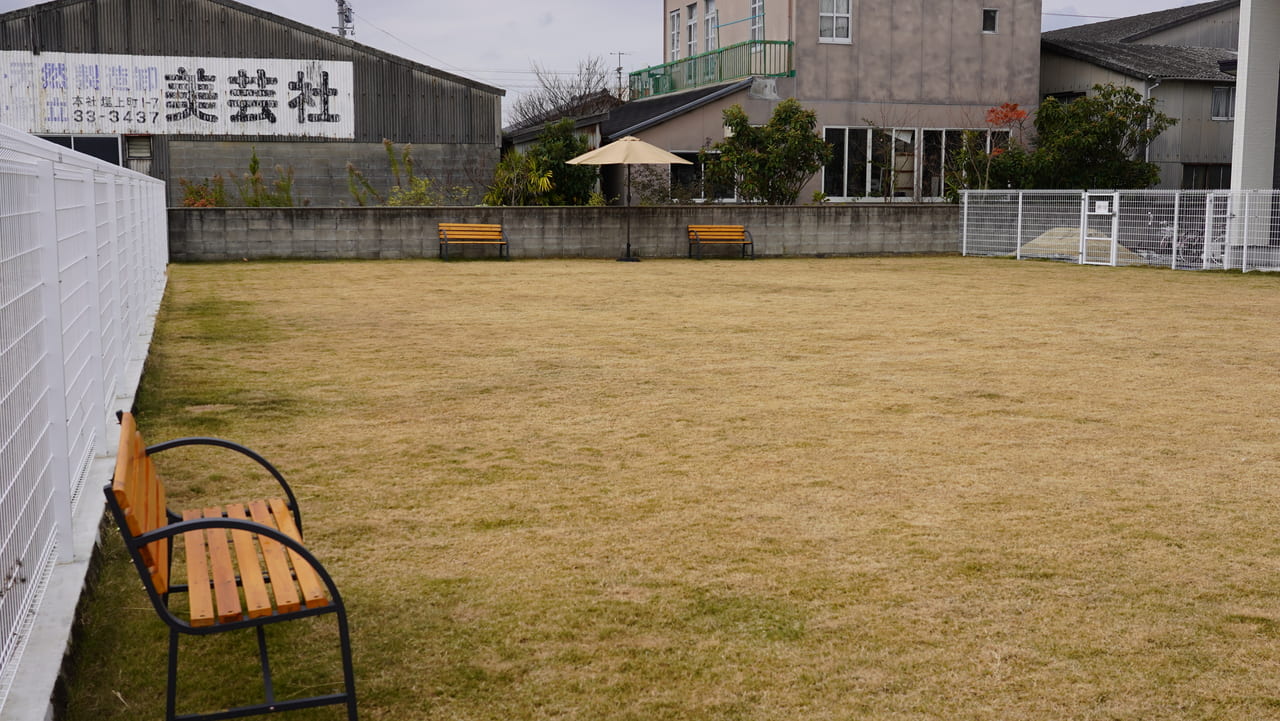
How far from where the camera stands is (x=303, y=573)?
3518 millimetres

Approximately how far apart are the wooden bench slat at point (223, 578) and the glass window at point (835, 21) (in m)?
29.1

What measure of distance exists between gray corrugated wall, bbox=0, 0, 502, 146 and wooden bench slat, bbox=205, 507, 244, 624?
28.0 m

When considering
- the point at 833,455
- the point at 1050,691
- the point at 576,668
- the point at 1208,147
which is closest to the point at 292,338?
the point at 833,455

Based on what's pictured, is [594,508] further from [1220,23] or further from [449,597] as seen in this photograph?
[1220,23]

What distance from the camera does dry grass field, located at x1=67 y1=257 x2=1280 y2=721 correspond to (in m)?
3.74

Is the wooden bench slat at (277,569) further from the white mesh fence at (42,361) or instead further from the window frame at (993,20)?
the window frame at (993,20)

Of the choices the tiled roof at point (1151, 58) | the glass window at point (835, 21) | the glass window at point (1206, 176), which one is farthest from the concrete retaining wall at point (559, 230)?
the glass window at point (1206, 176)

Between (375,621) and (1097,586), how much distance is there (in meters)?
2.69

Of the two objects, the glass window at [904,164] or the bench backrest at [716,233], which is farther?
the glass window at [904,164]

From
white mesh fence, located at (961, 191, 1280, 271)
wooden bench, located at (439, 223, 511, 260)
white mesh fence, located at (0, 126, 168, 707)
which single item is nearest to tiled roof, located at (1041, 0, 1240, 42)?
white mesh fence, located at (961, 191, 1280, 271)

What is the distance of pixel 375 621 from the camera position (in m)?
4.25

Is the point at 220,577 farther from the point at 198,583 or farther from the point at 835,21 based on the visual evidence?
the point at 835,21

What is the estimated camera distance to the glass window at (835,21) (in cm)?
3106

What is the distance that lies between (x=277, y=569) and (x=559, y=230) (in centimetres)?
2135
